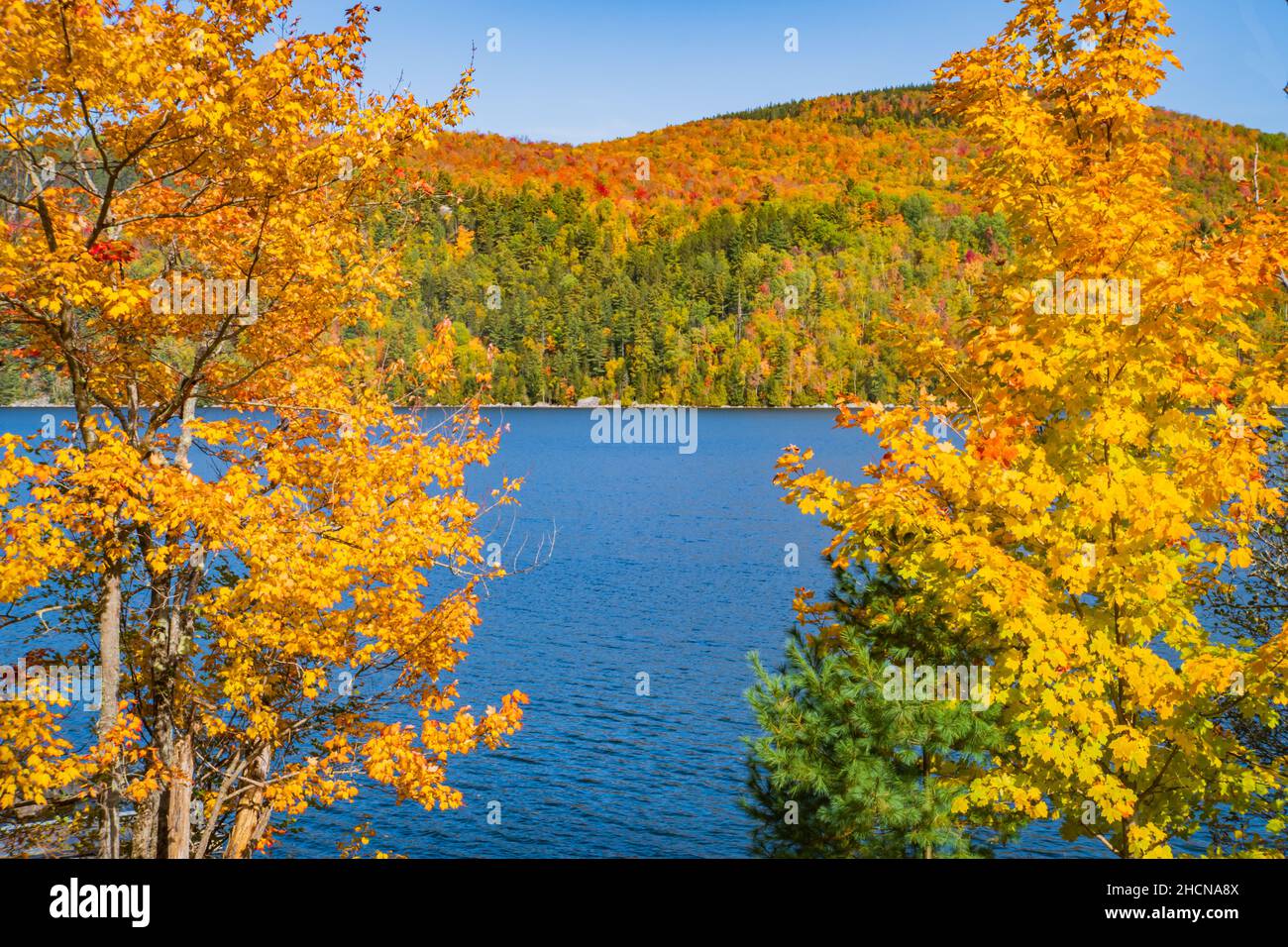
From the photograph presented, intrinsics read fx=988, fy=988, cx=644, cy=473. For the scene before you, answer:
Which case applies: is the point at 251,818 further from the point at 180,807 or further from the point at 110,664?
the point at 110,664

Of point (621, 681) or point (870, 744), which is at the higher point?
point (870, 744)

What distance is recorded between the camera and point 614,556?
56.7 metres

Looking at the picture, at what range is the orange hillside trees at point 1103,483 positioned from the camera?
9.72 meters

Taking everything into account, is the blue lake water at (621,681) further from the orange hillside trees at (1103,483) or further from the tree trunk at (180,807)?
the tree trunk at (180,807)

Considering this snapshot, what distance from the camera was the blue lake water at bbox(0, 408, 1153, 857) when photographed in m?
24.4

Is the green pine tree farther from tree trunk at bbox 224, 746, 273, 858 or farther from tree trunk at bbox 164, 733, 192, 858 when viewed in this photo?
tree trunk at bbox 164, 733, 192, 858

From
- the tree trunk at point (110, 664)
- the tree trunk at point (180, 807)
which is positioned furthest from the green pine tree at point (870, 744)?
the tree trunk at point (110, 664)

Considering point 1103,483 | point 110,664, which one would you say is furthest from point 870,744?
point 110,664

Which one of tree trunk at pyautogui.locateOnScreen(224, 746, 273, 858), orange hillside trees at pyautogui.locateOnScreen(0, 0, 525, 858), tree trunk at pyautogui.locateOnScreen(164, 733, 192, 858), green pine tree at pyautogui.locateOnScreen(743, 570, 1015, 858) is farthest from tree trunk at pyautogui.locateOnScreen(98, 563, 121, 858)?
green pine tree at pyautogui.locateOnScreen(743, 570, 1015, 858)

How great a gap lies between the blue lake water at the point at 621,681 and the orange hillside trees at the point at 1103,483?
4.90 metres

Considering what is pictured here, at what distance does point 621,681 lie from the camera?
35.2 metres

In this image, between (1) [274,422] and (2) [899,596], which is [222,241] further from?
(2) [899,596]

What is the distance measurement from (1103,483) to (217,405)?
9.92m
